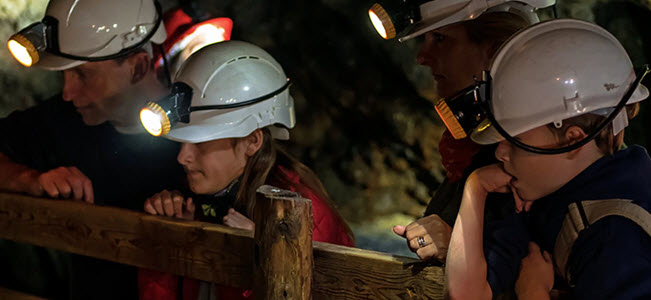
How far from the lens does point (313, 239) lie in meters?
2.92

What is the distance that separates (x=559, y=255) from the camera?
177 centimetres

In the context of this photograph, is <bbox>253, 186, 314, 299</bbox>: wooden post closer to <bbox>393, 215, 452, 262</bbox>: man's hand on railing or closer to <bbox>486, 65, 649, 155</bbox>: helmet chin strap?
<bbox>393, 215, 452, 262</bbox>: man's hand on railing

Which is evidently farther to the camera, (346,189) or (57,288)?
(57,288)

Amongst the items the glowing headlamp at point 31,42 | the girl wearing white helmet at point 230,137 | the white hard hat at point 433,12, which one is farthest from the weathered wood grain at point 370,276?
the glowing headlamp at point 31,42

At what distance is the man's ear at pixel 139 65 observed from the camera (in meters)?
3.62

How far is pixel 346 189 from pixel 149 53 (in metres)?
2.17

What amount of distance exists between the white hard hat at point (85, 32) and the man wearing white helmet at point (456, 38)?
1599 mm

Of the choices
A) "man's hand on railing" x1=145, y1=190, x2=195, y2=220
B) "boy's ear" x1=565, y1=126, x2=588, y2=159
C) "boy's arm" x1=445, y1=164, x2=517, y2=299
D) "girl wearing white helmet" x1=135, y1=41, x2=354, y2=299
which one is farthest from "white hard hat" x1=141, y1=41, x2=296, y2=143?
"boy's ear" x1=565, y1=126, x2=588, y2=159

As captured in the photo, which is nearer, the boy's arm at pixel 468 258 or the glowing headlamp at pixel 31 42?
the boy's arm at pixel 468 258

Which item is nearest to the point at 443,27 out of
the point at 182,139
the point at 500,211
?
the point at 500,211

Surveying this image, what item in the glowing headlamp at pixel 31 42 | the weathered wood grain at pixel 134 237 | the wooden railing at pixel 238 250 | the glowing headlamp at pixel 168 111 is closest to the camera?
the wooden railing at pixel 238 250

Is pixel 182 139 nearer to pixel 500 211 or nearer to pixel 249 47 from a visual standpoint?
pixel 249 47

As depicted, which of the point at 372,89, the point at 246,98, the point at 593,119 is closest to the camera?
the point at 593,119

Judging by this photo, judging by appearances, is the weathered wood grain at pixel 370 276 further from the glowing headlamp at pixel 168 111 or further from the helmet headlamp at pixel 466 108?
the glowing headlamp at pixel 168 111
